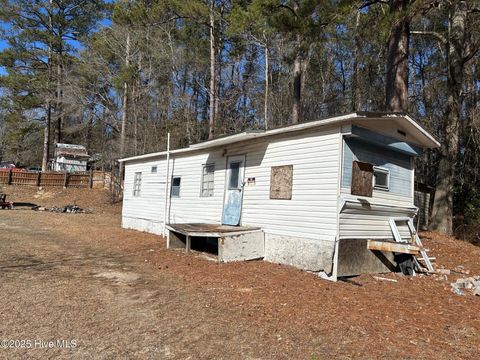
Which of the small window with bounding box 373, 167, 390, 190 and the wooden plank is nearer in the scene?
the wooden plank

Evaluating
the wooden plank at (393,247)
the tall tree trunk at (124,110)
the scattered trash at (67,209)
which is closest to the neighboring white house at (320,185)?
the wooden plank at (393,247)

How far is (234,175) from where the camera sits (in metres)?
9.99

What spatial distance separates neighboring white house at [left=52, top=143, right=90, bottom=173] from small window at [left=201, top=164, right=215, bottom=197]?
25027mm

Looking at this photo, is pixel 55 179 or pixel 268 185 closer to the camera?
pixel 268 185

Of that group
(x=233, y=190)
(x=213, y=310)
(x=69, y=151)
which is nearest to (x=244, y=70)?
(x=233, y=190)

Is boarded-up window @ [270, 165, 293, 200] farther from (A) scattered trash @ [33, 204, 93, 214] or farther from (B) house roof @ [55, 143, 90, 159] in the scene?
(B) house roof @ [55, 143, 90, 159]

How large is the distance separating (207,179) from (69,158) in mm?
26056

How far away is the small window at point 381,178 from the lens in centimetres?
810

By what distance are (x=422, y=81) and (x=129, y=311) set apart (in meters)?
19.7

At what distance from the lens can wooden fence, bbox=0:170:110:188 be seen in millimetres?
25086

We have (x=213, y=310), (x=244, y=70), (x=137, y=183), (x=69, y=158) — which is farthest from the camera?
(x=69, y=158)

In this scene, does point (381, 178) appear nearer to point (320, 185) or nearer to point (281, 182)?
point (320, 185)

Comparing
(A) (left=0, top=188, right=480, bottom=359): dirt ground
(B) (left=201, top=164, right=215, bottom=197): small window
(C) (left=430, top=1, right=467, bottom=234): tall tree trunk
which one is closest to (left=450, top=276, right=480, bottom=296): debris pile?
(A) (left=0, top=188, right=480, bottom=359): dirt ground

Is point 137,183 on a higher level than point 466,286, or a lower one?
higher
